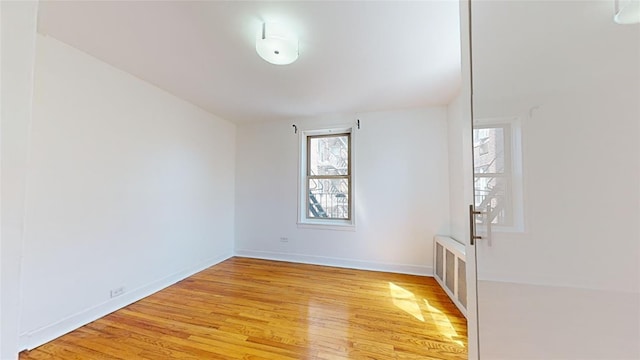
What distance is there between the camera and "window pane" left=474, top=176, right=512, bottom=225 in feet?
2.94

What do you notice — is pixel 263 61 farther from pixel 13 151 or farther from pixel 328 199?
pixel 328 199

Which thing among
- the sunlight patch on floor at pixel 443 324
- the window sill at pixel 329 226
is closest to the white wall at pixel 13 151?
the sunlight patch on floor at pixel 443 324

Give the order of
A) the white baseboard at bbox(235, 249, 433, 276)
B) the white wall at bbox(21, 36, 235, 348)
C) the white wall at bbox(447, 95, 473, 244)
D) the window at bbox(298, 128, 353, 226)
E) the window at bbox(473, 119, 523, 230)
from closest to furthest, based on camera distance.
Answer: the window at bbox(473, 119, 523, 230), the white wall at bbox(21, 36, 235, 348), the white wall at bbox(447, 95, 473, 244), the white baseboard at bbox(235, 249, 433, 276), the window at bbox(298, 128, 353, 226)

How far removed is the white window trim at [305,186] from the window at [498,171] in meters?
2.74

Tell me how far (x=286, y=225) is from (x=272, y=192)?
0.60 meters

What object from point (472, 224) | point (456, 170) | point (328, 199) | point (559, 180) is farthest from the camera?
point (328, 199)

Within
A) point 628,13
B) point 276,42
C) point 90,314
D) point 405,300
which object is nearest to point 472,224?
point 628,13

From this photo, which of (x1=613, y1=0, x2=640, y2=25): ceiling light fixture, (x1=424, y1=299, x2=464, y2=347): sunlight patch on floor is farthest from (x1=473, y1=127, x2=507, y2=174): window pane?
(x1=424, y1=299, x2=464, y2=347): sunlight patch on floor

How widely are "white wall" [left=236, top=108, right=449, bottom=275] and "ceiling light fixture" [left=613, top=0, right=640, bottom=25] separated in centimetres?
318

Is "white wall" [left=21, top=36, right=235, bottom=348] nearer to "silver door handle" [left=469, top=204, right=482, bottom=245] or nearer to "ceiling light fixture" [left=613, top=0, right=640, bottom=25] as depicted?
"silver door handle" [left=469, top=204, right=482, bottom=245]

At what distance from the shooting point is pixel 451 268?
108 inches

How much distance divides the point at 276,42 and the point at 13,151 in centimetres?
172

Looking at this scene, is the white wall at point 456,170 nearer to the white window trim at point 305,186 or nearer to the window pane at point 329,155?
the white window trim at point 305,186

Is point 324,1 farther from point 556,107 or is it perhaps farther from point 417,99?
point 417,99
